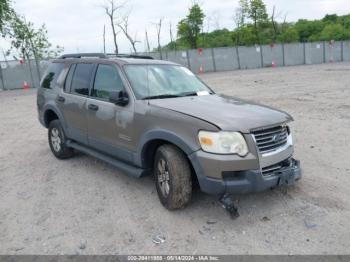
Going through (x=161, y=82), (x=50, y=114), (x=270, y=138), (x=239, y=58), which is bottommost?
(x=270, y=138)

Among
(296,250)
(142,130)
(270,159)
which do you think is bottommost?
(296,250)

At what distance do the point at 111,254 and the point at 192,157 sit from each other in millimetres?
1249

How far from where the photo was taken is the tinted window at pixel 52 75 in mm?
5785

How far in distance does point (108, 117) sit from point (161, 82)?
886mm

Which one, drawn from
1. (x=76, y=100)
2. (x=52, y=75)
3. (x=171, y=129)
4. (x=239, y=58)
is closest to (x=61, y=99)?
(x=76, y=100)

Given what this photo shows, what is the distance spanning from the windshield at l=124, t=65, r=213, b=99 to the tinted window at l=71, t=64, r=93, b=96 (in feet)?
2.89

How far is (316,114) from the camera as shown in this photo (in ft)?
28.1

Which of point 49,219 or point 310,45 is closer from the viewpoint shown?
point 49,219

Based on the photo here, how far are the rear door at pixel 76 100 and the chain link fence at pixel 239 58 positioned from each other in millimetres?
20831

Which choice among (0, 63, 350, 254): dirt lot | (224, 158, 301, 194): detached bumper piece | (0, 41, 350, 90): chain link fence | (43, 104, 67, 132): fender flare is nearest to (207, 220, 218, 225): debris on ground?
(0, 63, 350, 254): dirt lot

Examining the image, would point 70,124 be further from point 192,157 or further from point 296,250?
point 296,250

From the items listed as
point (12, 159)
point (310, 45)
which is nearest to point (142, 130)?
point (12, 159)

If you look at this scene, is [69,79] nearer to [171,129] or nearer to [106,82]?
[106,82]

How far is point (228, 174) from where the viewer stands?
328 cm
